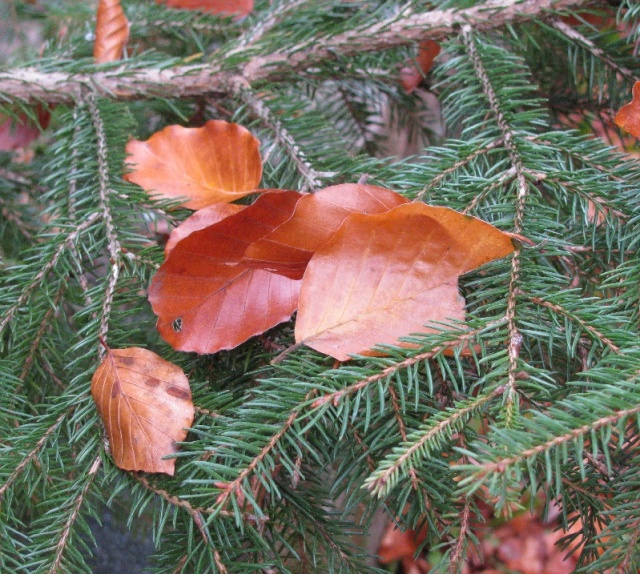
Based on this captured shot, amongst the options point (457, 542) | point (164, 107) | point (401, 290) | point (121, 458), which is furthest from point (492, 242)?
point (164, 107)

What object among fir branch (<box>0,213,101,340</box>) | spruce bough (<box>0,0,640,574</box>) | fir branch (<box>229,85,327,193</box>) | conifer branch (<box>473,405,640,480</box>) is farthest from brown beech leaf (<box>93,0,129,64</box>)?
conifer branch (<box>473,405,640,480</box>)

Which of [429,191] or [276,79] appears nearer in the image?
[429,191]

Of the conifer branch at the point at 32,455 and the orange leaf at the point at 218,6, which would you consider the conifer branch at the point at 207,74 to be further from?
the conifer branch at the point at 32,455

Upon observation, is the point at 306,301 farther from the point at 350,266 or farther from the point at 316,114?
the point at 316,114

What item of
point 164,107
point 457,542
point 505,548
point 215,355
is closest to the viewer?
point 457,542

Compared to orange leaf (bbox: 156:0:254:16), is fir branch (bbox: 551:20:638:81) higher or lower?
lower

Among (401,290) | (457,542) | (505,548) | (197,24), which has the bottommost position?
(505,548)

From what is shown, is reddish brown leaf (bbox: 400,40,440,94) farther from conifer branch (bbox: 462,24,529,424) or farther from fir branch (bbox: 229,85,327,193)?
fir branch (bbox: 229,85,327,193)
